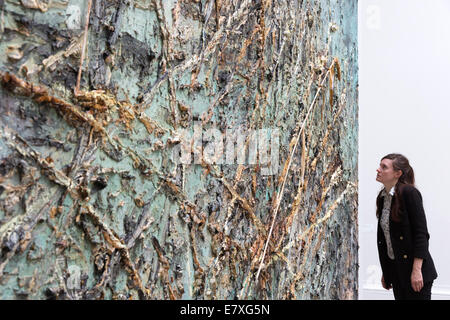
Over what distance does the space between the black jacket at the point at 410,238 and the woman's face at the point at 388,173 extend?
6 centimetres

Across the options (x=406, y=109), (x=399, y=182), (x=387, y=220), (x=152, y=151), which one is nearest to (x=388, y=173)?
(x=399, y=182)

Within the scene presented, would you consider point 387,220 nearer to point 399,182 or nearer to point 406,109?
point 399,182

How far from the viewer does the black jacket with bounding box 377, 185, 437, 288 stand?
1.46m

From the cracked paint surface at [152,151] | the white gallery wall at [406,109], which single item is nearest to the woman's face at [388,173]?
the cracked paint surface at [152,151]

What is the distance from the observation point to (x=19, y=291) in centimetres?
53

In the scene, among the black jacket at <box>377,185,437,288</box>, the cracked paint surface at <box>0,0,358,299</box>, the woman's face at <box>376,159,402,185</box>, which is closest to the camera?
the cracked paint surface at <box>0,0,358,299</box>

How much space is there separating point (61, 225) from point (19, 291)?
0.28ft

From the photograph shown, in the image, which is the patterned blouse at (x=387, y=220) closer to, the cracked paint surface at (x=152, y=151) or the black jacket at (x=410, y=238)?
the black jacket at (x=410, y=238)

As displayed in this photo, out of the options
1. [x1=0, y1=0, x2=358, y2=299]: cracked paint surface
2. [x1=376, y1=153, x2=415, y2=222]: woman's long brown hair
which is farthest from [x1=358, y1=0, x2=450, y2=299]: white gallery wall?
[x1=0, y1=0, x2=358, y2=299]: cracked paint surface

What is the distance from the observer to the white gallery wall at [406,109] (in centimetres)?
231

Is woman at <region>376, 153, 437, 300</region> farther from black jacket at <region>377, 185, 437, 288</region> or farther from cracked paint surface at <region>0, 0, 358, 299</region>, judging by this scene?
cracked paint surface at <region>0, 0, 358, 299</region>

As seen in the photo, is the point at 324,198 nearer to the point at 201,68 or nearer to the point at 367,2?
the point at 201,68

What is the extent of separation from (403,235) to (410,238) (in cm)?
2
